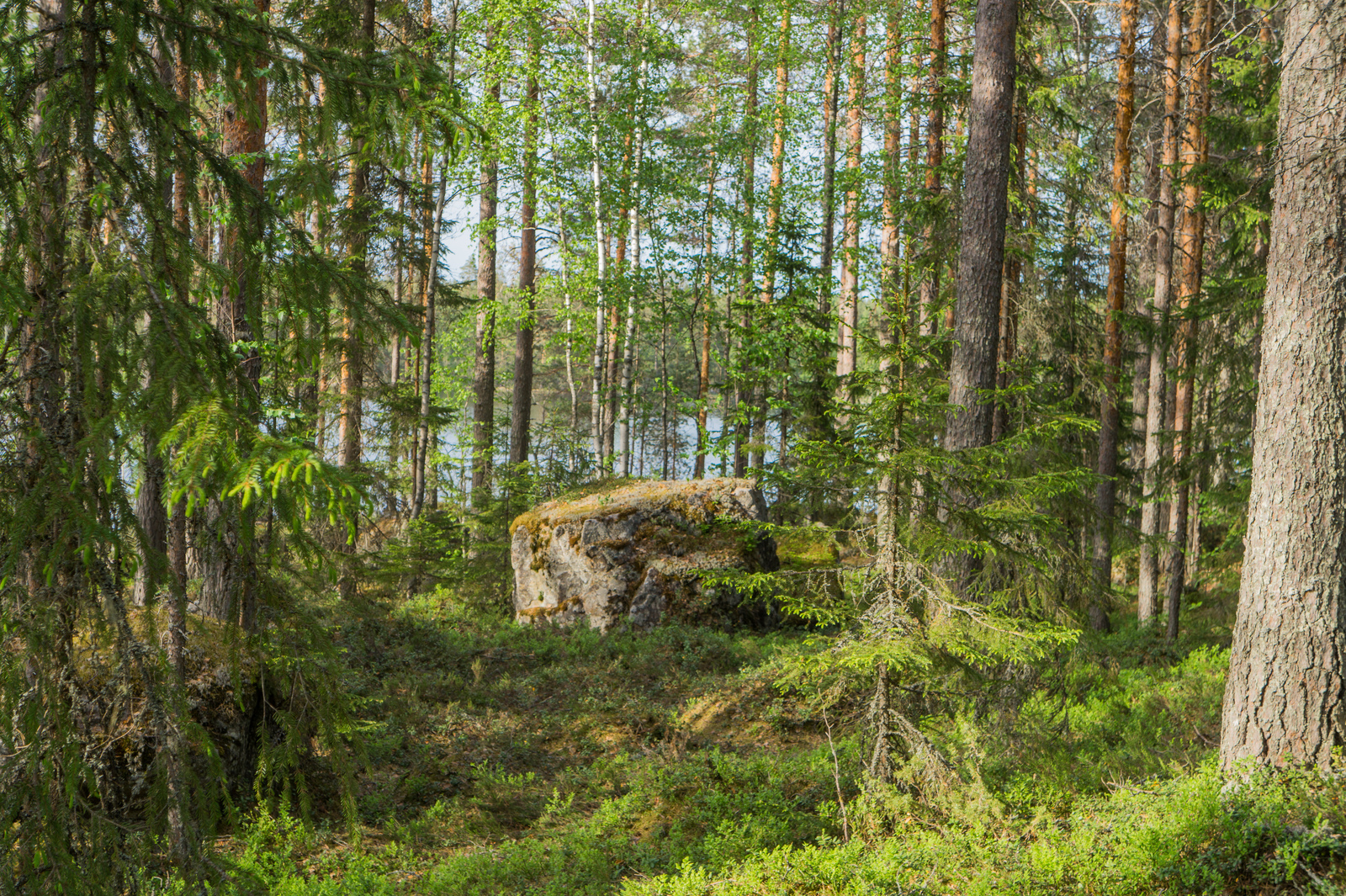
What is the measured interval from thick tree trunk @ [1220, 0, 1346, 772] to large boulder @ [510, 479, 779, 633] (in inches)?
278

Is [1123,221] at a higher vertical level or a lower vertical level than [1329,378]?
higher

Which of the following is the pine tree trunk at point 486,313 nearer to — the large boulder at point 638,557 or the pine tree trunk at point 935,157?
the large boulder at point 638,557

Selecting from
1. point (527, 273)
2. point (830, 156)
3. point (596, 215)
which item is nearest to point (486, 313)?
point (527, 273)

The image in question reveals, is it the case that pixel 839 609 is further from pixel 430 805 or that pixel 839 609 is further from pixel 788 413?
pixel 788 413

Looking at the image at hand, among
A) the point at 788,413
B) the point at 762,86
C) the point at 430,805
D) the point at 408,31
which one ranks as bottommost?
the point at 430,805

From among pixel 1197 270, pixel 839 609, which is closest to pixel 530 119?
pixel 1197 270

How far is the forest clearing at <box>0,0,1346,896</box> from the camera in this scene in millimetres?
3021

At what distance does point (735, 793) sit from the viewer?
6.98 metres

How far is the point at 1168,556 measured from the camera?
14.0m

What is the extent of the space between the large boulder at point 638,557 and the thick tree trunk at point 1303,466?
23.2 ft

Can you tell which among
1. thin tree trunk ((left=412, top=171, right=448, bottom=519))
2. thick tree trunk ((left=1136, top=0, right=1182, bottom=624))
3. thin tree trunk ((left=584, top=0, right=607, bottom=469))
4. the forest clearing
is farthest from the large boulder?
thick tree trunk ((left=1136, top=0, right=1182, bottom=624))

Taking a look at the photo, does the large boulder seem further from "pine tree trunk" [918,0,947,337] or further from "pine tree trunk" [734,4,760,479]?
"pine tree trunk" [918,0,947,337]

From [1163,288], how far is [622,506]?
378 inches

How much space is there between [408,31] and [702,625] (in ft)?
38.2
